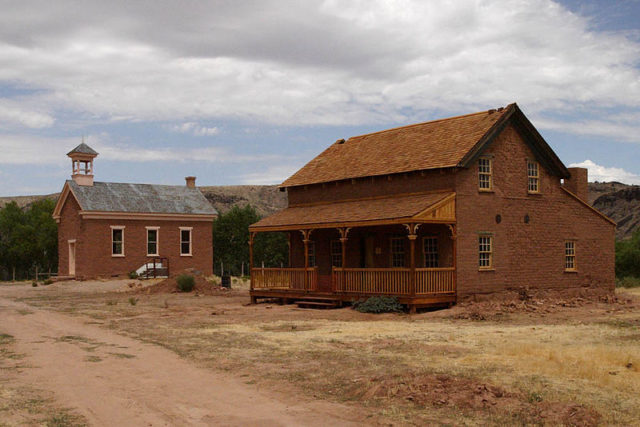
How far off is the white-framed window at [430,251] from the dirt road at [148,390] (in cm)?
1212

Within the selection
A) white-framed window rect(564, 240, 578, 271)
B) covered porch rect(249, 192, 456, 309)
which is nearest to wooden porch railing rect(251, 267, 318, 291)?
covered porch rect(249, 192, 456, 309)

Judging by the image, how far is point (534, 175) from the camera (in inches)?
1087

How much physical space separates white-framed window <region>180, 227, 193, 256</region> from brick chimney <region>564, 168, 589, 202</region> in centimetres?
2591

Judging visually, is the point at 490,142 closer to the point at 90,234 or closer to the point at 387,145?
the point at 387,145

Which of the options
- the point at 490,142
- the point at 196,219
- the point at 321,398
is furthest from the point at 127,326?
the point at 196,219

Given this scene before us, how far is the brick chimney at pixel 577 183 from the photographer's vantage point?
3023cm

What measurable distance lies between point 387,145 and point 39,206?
40669 millimetres

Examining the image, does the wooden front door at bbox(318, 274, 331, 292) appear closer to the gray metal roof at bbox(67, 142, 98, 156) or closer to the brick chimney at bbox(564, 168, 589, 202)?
the brick chimney at bbox(564, 168, 589, 202)

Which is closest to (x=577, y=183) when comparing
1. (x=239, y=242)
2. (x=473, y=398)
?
(x=473, y=398)

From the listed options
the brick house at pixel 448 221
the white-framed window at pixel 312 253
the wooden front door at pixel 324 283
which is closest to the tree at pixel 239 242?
the white-framed window at pixel 312 253

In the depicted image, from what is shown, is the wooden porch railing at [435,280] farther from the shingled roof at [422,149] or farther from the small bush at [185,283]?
the small bush at [185,283]

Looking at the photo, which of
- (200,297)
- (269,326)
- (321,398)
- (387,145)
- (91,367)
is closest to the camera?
(321,398)

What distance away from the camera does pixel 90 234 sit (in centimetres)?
4428

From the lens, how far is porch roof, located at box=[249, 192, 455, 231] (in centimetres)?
2383
